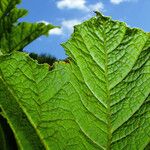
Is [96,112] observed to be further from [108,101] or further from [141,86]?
[141,86]

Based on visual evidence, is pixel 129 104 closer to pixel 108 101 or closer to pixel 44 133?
pixel 108 101

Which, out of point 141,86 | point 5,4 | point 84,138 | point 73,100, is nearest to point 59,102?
point 73,100

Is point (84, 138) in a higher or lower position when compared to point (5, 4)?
lower

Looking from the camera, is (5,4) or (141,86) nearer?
(141,86)

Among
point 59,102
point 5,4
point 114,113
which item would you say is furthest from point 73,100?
point 5,4

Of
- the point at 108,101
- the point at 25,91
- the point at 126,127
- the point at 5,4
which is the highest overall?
the point at 5,4

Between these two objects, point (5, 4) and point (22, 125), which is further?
point (5, 4)
